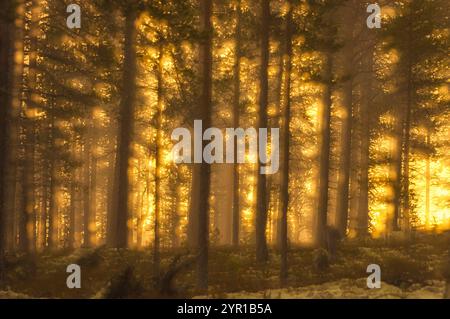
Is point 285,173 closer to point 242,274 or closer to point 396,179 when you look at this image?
point 242,274

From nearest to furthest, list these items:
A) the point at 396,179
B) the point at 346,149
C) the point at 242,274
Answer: the point at 242,274
the point at 396,179
the point at 346,149

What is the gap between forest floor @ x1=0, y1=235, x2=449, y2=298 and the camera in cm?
1292

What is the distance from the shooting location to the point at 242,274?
53.5 ft

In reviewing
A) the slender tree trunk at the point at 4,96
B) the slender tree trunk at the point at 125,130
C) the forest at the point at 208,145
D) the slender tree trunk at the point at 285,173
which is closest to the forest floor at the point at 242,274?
the forest at the point at 208,145

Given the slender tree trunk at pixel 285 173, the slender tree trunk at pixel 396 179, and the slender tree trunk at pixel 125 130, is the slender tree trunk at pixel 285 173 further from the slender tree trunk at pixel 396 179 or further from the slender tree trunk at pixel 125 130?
the slender tree trunk at pixel 125 130

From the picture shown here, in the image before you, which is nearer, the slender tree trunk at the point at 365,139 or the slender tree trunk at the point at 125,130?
the slender tree trunk at the point at 125,130

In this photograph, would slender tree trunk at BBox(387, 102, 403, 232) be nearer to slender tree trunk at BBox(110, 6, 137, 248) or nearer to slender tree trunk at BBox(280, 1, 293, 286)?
slender tree trunk at BBox(280, 1, 293, 286)

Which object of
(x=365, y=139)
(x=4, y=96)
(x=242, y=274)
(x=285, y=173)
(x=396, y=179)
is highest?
(x=4, y=96)

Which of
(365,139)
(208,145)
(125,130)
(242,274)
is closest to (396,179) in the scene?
(365,139)

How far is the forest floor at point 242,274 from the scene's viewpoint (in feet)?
42.4
